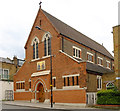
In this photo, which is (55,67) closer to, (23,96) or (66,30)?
(66,30)

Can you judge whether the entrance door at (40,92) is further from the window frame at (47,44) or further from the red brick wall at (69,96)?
the window frame at (47,44)

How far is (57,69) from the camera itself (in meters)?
28.9

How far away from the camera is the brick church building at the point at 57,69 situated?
2594cm

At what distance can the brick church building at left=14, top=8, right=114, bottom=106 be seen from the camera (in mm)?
25938

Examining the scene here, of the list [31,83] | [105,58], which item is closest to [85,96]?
[31,83]

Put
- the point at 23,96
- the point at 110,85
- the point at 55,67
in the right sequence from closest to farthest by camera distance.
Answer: the point at 55,67, the point at 110,85, the point at 23,96

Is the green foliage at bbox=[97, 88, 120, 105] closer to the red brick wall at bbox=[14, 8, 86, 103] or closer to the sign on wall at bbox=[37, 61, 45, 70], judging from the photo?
the red brick wall at bbox=[14, 8, 86, 103]

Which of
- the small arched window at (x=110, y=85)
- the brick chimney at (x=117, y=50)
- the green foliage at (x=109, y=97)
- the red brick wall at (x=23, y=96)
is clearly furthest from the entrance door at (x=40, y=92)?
the brick chimney at (x=117, y=50)

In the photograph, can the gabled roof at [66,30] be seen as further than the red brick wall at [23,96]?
No

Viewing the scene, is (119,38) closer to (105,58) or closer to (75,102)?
(75,102)

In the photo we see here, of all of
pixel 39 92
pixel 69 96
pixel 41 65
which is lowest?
pixel 39 92

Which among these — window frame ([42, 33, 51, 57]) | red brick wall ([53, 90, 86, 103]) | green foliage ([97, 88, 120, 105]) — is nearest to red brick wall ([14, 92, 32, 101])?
red brick wall ([53, 90, 86, 103])

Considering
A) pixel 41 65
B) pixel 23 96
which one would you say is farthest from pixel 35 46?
pixel 23 96

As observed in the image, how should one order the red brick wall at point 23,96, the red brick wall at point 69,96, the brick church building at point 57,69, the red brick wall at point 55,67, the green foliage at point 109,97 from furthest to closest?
the red brick wall at point 23,96
the brick church building at point 57,69
the red brick wall at point 55,67
the red brick wall at point 69,96
the green foliage at point 109,97
